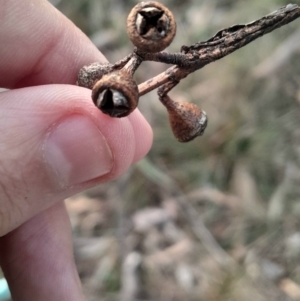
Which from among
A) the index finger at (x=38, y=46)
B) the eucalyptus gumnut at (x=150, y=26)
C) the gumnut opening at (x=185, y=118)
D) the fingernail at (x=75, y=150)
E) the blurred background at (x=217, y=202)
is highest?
the index finger at (x=38, y=46)

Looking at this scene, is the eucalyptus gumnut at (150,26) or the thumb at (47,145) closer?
the eucalyptus gumnut at (150,26)


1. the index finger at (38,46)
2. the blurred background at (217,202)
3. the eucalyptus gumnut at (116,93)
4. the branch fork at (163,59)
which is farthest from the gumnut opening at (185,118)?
the blurred background at (217,202)

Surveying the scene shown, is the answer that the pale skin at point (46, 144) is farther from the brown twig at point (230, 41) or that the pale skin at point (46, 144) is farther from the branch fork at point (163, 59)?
the brown twig at point (230, 41)

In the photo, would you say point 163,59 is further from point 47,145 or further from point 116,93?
point 47,145

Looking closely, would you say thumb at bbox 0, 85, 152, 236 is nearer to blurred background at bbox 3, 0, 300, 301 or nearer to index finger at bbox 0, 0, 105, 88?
index finger at bbox 0, 0, 105, 88

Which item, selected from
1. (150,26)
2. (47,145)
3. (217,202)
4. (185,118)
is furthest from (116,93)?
(217,202)

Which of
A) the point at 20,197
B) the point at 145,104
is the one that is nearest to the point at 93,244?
the point at 145,104

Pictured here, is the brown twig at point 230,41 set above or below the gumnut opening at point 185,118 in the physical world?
above
